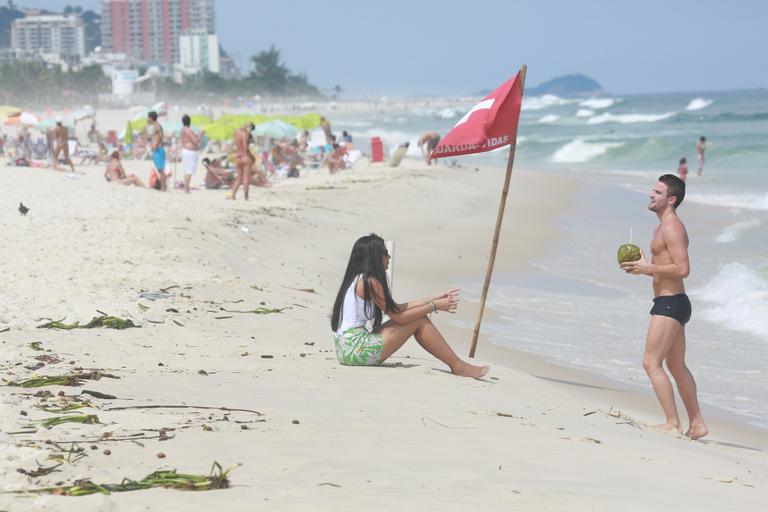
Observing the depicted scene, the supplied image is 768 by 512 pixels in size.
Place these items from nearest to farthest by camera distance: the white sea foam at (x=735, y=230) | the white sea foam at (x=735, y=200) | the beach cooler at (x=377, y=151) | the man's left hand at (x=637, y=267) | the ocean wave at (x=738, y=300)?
the man's left hand at (x=637, y=267) → the ocean wave at (x=738, y=300) → the white sea foam at (x=735, y=230) → the white sea foam at (x=735, y=200) → the beach cooler at (x=377, y=151)

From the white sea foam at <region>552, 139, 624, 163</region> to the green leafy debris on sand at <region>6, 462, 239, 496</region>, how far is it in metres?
43.3

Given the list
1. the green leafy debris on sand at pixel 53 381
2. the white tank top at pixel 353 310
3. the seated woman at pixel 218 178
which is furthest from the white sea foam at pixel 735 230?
the green leafy debris on sand at pixel 53 381

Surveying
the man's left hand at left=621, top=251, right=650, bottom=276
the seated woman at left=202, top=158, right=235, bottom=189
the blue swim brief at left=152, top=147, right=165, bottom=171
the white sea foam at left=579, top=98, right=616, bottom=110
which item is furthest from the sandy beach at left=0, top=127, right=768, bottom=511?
the white sea foam at left=579, top=98, right=616, bottom=110

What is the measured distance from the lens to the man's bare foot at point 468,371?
6922 millimetres

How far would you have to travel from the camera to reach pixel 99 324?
810 centimetres

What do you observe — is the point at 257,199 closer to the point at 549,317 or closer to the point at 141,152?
the point at 549,317

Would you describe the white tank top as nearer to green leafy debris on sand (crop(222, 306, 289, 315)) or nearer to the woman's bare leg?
the woman's bare leg

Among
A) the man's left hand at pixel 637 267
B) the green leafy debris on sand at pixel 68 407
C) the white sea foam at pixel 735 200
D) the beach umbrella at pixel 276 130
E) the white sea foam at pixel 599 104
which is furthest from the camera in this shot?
the white sea foam at pixel 599 104

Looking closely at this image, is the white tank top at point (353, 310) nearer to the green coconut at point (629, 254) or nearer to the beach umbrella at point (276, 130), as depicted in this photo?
the green coconut at point (629, 254)

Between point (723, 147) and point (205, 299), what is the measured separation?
38243 millimetres

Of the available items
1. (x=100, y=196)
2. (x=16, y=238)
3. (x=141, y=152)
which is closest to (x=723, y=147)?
(x=141, y=152)

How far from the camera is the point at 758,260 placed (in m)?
16.0

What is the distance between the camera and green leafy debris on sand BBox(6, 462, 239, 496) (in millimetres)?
3828

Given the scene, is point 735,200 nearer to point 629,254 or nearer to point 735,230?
point 735,230
